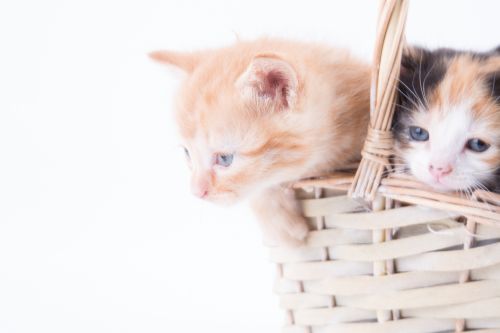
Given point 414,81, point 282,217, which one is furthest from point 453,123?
point 282,217

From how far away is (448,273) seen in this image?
1.40 m

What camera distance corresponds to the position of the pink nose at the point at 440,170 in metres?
1.40

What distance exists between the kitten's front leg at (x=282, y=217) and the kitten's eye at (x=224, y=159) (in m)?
0.12

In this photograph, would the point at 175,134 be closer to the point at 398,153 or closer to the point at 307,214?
the point at 307,214

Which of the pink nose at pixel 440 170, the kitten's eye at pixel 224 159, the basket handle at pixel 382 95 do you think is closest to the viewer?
the basket handle at pixel 382 95

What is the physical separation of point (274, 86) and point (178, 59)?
0.32 metres

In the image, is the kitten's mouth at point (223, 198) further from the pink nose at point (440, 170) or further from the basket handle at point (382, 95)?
the pink nose at point (440, 170)

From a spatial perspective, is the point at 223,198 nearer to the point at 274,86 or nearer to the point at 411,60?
the point at 274,86

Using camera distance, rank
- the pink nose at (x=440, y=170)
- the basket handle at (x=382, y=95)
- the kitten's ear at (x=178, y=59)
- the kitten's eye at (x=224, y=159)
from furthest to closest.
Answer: the kitten's ear at (x=178, y=59) < the kitten's eye at (x=224, y=159) < the pink nose at (x=440, y=170) < the basket handle at (x=382, y=95)

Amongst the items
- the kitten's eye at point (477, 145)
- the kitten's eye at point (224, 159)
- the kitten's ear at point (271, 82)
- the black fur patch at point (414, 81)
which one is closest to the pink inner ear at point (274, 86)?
the kitten's ear at point (271, 82)

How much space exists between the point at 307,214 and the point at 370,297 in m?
0.24

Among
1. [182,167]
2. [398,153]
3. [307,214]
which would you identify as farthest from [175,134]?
[182,167]

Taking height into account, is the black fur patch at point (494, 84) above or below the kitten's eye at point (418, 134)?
above

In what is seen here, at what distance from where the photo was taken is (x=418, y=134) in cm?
153
